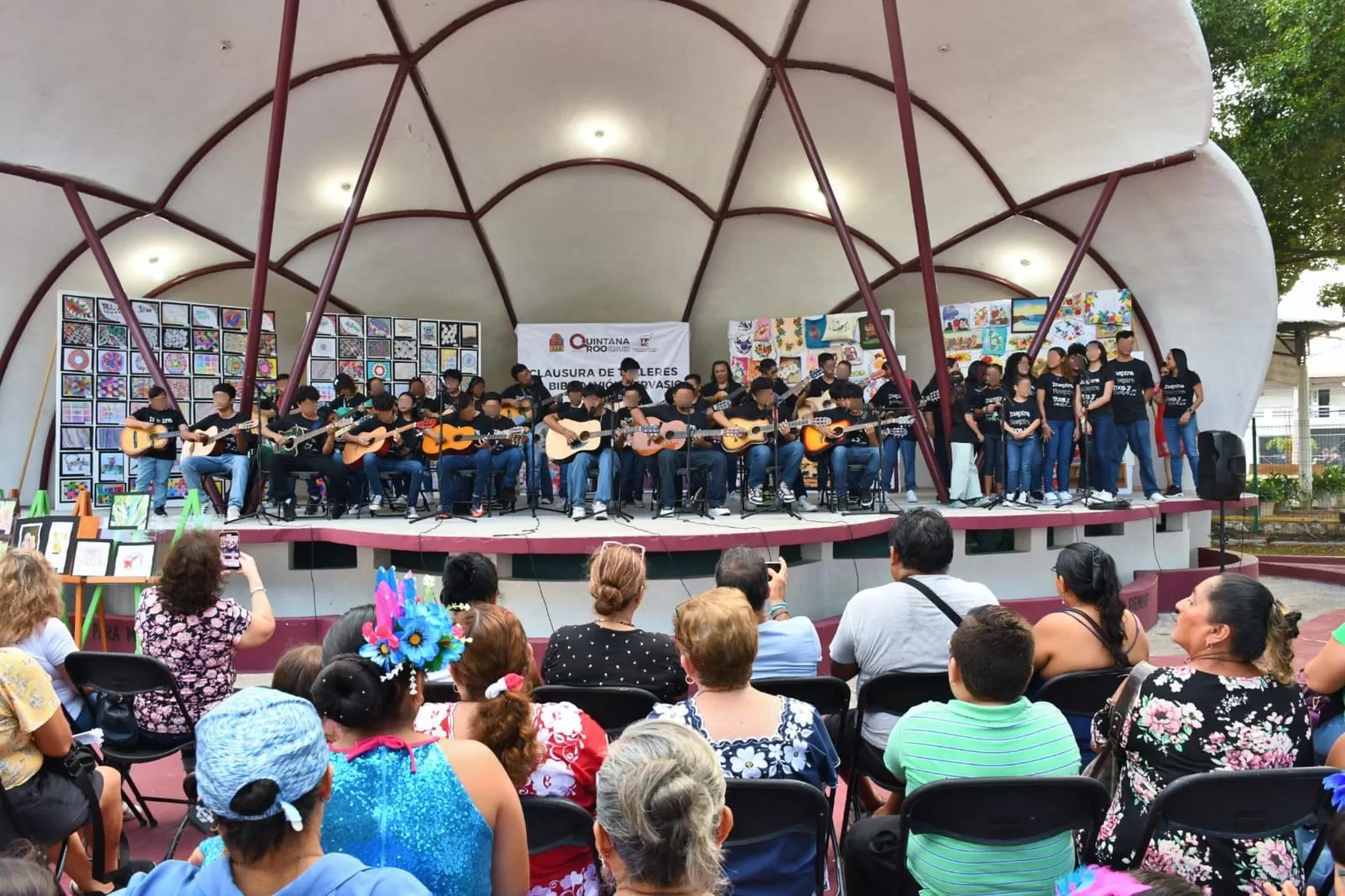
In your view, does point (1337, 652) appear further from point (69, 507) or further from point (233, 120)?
point (69, 507)

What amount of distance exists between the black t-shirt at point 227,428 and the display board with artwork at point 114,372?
1.63 meters

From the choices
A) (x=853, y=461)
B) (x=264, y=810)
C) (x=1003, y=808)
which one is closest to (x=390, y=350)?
(x=853, y=461)

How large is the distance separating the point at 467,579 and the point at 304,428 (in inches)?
236

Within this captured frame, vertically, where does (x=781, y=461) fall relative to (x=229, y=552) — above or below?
above

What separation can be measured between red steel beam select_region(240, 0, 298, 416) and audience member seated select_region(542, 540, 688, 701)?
5772mm

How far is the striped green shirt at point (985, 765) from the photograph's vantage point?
83.8 inches

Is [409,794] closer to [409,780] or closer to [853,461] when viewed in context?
[409,780]

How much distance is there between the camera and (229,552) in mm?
4441

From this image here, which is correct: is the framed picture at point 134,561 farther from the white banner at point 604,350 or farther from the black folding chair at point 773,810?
the white banner at point 604,350

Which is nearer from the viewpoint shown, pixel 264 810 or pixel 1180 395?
pixel 264 810

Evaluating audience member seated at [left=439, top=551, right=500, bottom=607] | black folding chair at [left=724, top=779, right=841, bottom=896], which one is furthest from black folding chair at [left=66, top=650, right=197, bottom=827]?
black folding chair at [left=724, top=779, right=841, bottom=896]

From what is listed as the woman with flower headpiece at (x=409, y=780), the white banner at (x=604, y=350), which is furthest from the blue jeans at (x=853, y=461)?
the woman with flower headpiece at (x=409, y=780)

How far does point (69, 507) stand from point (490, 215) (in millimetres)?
6071

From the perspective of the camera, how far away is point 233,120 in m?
10.0
